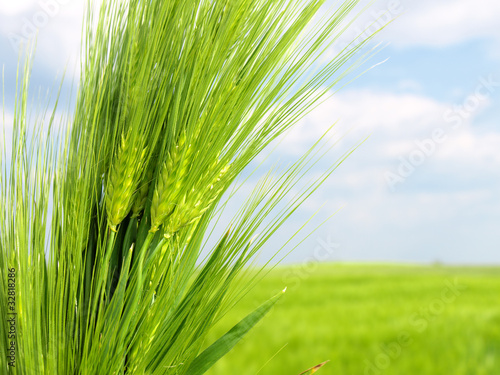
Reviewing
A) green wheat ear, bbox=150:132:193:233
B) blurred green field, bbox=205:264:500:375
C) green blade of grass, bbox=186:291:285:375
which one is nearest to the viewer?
green wheat ear, bbox=150:132:193:233

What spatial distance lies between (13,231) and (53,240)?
0.42 ft

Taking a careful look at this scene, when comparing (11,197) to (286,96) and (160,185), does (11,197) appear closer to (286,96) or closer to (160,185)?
(160,185)

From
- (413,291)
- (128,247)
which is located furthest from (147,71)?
(413,291)

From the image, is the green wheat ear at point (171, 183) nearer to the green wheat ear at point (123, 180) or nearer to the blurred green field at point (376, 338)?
the green wheat ear at point (123, 180)

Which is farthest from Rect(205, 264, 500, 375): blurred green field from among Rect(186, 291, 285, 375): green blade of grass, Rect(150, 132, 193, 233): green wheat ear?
Rect(150, 132, 193, 233): green wheat ear

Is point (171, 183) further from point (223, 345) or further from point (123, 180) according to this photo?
point (223, 345)

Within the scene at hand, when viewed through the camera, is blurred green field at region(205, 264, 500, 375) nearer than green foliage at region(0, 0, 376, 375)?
No

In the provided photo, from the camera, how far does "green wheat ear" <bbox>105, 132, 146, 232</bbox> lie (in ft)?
2.63

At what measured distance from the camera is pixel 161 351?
2.97ft

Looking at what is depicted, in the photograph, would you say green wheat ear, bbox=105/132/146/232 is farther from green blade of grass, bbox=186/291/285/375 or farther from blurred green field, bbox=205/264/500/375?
blurred green field, bbox=205/264/500/375

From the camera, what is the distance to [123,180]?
2.63 feet

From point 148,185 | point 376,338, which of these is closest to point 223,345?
point 148,185

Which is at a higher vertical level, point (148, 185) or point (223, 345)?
point (148, 185)

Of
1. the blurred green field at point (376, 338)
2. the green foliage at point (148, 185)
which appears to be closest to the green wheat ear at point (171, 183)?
the green foliage at point (148, 185)
